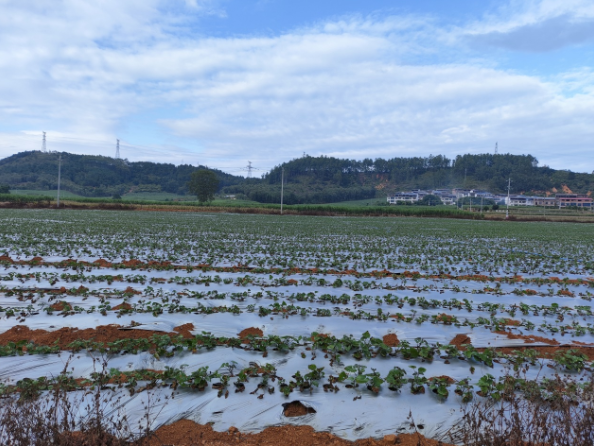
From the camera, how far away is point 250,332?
21.6ft

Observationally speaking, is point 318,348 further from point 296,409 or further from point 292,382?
point 296,409

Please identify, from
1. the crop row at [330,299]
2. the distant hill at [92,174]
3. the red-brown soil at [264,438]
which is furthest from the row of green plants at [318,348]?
the distant hill at [92,174]

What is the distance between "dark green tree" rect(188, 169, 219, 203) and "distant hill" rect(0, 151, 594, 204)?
40.1ft

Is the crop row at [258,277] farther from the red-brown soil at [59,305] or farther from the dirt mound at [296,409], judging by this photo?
the dirt mound at [296,409]

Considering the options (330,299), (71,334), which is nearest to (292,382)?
(71,334)

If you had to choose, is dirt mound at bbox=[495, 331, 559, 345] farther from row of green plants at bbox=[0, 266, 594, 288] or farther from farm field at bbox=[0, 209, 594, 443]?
row of green plants at bbox=[0, 266, 594, 288]

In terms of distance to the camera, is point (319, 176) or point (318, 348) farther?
point (319, 176)

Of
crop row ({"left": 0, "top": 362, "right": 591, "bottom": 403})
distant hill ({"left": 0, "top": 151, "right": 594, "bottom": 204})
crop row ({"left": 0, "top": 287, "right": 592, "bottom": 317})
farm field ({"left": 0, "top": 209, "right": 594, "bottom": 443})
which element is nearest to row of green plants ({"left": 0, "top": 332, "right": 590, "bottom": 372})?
farm field ({"left": 0, "top": 209, "right": 594, "bottom": 443})

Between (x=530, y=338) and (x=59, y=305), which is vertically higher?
(x=530, y=338)

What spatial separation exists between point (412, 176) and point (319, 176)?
38.8m

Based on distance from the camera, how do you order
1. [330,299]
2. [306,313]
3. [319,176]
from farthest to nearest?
1. [319,176]
2. [330,299]
3. [306,313]

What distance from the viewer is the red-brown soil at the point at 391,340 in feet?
20.3

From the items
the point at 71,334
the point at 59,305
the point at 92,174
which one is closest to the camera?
the point at 71,334

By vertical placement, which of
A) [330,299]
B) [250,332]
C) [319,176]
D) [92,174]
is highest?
[319,176]
